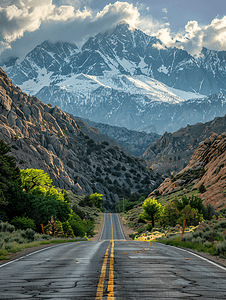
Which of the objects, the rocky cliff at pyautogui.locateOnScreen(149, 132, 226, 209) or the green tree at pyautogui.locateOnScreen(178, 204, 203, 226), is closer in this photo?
the green tree at pyautogui.locateOnScreen(178, 204, 203, 226)

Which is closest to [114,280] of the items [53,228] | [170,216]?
[53,228]

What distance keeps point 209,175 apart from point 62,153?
74028 millimetres

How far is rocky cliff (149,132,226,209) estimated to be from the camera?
47.9 m

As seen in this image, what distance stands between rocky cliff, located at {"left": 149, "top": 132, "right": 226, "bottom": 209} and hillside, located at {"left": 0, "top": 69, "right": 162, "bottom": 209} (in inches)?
1638

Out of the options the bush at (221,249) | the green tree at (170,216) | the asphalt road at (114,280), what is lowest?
the green tree at (170,216)

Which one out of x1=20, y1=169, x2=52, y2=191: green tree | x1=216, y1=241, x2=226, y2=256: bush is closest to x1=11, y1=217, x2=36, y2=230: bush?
x1=20, y1=169, x2=52, y2=191: green tree

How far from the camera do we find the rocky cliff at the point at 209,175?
47938 millimetres

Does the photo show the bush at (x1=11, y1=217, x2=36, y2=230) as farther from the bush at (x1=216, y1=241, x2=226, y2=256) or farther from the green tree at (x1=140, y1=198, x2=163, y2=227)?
the green tree at (x1=140, y1=198, x2=163, y2=227)

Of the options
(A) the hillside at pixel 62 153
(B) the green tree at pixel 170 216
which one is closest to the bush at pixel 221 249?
(B) the green tree at pixel 170 216

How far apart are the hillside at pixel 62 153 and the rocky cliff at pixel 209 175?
41614 millimetres

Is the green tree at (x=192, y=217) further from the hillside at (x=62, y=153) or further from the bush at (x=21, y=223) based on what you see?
the hillside at (x=62, y=153)

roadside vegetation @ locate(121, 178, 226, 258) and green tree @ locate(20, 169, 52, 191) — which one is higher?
green tree @ locate(20, 169, 52, 191)

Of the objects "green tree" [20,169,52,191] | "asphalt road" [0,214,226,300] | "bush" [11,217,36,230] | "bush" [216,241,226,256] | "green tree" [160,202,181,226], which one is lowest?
"green tree" [160,202,181,226]

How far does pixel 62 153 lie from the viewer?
403 ft
